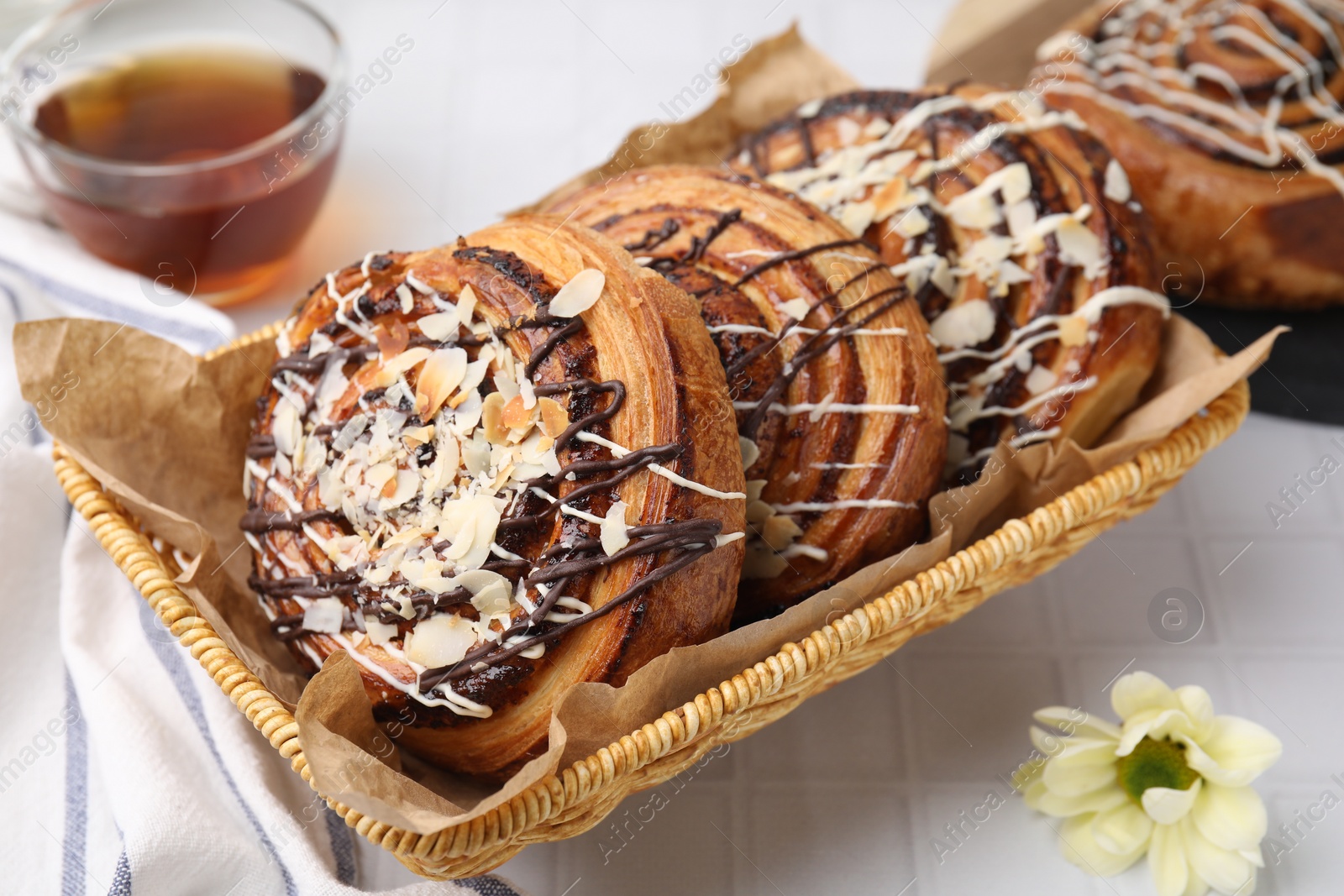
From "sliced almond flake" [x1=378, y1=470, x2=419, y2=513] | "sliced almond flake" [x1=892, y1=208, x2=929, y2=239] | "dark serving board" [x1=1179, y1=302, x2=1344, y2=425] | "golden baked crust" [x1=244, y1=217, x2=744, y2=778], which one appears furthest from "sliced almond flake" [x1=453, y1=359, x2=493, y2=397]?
"dark serving board" [x1=1179, y1=302, x2=1344, y2=425]

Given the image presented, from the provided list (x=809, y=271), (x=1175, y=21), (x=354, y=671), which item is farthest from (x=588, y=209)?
(x=1175, y=21)

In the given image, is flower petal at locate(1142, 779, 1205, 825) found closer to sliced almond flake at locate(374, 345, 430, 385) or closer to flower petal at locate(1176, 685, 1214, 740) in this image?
flower petal at locate(1176, 685, 1214, 740)

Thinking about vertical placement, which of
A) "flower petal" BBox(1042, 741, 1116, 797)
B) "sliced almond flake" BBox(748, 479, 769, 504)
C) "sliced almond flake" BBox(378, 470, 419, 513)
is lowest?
"flower petal" BBox(1042, 741, 1116, 797)

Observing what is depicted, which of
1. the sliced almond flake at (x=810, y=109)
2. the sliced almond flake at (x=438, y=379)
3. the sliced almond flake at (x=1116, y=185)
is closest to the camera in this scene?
the sliced almond flake at (x=438, y=379)

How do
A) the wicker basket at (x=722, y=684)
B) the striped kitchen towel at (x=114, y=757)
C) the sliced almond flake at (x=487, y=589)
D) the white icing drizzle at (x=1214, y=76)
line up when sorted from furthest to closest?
the white icing drizzle at (x=1214, y=76), the striped kitchen towel at (x=114, y=757), the sliced almond flake at (x=487, y=589), the wicker basket at (x=722, y=684)

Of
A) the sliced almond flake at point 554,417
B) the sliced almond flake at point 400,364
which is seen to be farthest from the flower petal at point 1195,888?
the sliced almond flake at point 400,364

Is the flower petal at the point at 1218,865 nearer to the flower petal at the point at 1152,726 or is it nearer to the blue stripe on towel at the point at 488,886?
the flower petal at the point at 1152,726

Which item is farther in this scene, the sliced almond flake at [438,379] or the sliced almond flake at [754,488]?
the sliced almond flake at [754,488]
